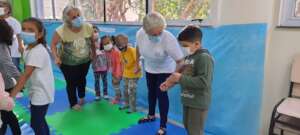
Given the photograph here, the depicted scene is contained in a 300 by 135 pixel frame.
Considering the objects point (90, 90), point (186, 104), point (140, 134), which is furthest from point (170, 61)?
point (90, 90)

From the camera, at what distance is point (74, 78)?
119 inches

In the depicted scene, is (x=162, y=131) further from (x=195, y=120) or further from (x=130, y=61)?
(x=130, y=61)

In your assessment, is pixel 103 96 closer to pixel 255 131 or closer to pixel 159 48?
pixel 159 48

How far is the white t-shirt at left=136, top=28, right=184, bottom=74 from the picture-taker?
216 centimetres

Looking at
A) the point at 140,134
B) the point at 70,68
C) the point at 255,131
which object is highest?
the point at 70,68

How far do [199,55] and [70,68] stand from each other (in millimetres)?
1846

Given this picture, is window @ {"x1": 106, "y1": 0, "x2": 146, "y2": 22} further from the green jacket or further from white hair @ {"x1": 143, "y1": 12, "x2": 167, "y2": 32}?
the green jacket

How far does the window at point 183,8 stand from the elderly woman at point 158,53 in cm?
74

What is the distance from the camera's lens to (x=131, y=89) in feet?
9.63

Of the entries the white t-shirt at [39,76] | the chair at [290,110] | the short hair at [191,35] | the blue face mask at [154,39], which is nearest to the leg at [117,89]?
the blue face mask at [154,39]

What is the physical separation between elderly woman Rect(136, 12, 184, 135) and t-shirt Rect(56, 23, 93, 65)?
2.38 feet

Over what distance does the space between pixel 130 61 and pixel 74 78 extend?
0.77m

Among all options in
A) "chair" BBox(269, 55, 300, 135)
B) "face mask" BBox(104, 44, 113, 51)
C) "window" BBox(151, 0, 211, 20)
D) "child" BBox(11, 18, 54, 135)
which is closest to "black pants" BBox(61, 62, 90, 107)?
"face mask" BBox(104, 44, 113, 51)

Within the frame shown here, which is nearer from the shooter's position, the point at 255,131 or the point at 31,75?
the point at 31,75
